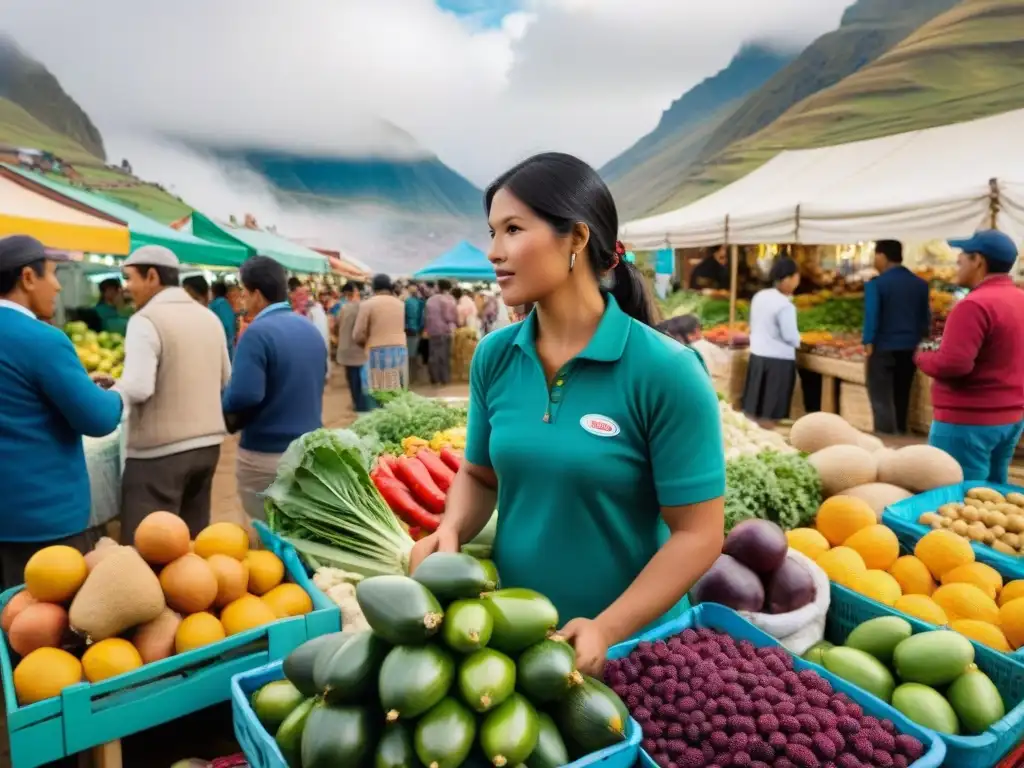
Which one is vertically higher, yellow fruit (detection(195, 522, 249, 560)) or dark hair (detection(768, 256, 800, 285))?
dark hair (detection(768, 256, 800, 285))

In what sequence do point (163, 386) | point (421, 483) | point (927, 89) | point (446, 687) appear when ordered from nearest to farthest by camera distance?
point (446, 687)
point (421, 483)
point (163, 386)
point (927, 89)

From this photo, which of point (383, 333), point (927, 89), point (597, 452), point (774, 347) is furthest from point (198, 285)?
point (927, 89)

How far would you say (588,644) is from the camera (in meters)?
1.29

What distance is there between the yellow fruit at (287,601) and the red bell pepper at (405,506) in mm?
704

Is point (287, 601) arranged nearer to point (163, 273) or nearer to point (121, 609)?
point (121, 609)

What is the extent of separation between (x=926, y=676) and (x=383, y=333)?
24.9 ft

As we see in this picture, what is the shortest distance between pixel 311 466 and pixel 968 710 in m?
2.10

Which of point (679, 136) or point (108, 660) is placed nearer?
point (108, 660)

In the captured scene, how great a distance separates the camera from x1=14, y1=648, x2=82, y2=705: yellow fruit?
1.71 metres

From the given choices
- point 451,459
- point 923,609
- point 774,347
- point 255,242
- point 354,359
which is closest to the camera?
point 923,609

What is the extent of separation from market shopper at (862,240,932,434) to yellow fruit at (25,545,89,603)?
717 cm

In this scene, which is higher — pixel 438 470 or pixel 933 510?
pixel 438 470

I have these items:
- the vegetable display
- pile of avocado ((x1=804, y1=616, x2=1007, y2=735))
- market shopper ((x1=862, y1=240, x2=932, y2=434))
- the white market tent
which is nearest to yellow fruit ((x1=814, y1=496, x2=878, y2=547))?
pile of avocado ((x1=804, y1=616, x2=1007, y2=735))

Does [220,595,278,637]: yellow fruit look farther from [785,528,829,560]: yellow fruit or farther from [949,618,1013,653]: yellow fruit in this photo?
[949,618,1013,653]: yellow fruit
